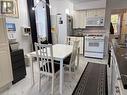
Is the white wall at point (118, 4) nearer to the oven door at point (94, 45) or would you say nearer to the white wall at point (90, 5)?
the white wall at point (90, 5)

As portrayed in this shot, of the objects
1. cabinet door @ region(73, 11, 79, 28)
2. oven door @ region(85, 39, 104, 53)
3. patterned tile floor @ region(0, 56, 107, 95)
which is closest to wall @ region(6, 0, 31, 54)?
patterned tile floor @ region(0, 56, 107, 95)

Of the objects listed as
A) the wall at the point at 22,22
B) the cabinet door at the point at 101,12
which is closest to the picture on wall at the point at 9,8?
the wall at the point at 22,22

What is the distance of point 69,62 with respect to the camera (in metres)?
2.81

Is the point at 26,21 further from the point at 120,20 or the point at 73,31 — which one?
the point at 120,20

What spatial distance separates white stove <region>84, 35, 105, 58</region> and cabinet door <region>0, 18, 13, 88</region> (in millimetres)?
3292

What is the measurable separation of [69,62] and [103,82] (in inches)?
37.5

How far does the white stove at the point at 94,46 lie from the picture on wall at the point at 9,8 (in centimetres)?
294

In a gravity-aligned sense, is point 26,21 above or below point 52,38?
above

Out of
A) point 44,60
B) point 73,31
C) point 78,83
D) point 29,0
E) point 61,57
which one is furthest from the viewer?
point 73,31

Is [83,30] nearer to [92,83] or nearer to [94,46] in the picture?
[94,46]

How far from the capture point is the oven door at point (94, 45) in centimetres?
461

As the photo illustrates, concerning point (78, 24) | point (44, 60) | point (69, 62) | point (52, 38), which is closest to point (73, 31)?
point (78, 24)

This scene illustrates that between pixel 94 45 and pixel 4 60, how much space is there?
350 centimetres

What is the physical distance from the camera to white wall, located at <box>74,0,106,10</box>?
484 centimetres
